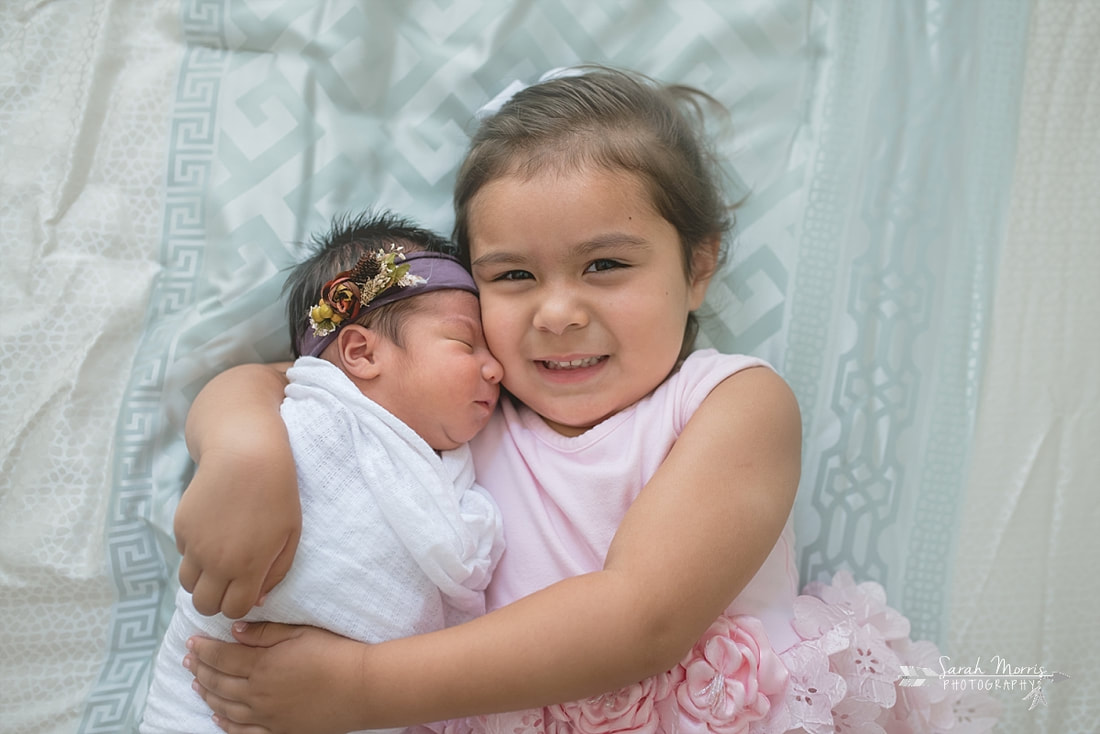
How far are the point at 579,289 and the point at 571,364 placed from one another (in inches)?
5.1

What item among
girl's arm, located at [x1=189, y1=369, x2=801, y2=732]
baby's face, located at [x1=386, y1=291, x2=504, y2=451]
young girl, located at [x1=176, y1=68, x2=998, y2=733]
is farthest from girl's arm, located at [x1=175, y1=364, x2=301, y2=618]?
baby's face, located at [x1=386, y1=291, x2=504, y2=451]

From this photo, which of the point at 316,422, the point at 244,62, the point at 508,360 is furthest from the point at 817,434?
the point at 244,62

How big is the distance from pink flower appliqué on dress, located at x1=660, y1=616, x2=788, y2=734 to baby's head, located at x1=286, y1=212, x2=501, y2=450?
49 centimetres

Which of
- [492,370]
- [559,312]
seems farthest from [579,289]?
[492,370]

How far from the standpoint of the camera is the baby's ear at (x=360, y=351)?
1346 millimetres

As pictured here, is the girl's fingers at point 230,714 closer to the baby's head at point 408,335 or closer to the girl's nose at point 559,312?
the baby's head at point 408,335

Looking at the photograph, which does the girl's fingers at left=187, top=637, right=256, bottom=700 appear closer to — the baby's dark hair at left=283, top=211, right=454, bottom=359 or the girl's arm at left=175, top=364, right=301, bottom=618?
the girl's arm at left=175, top=364, right=301, bottom=618

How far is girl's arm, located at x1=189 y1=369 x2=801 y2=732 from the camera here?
45.4 inches

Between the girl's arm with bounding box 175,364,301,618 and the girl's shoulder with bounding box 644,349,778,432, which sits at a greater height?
the girl's shoulder with bounding box 644,349,778,432

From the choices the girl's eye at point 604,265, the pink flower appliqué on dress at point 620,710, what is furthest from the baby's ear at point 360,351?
the pink flower appliqué on dress at point 620,710

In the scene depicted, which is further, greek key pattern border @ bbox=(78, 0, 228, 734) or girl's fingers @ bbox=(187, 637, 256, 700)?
greek key pattern border @ bbox=(78, 0, 228, 734)

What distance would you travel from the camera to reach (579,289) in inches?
52.4

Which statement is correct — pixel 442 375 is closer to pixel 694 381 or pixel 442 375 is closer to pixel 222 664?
pixel 694 381

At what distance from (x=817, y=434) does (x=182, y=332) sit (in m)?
1.15
